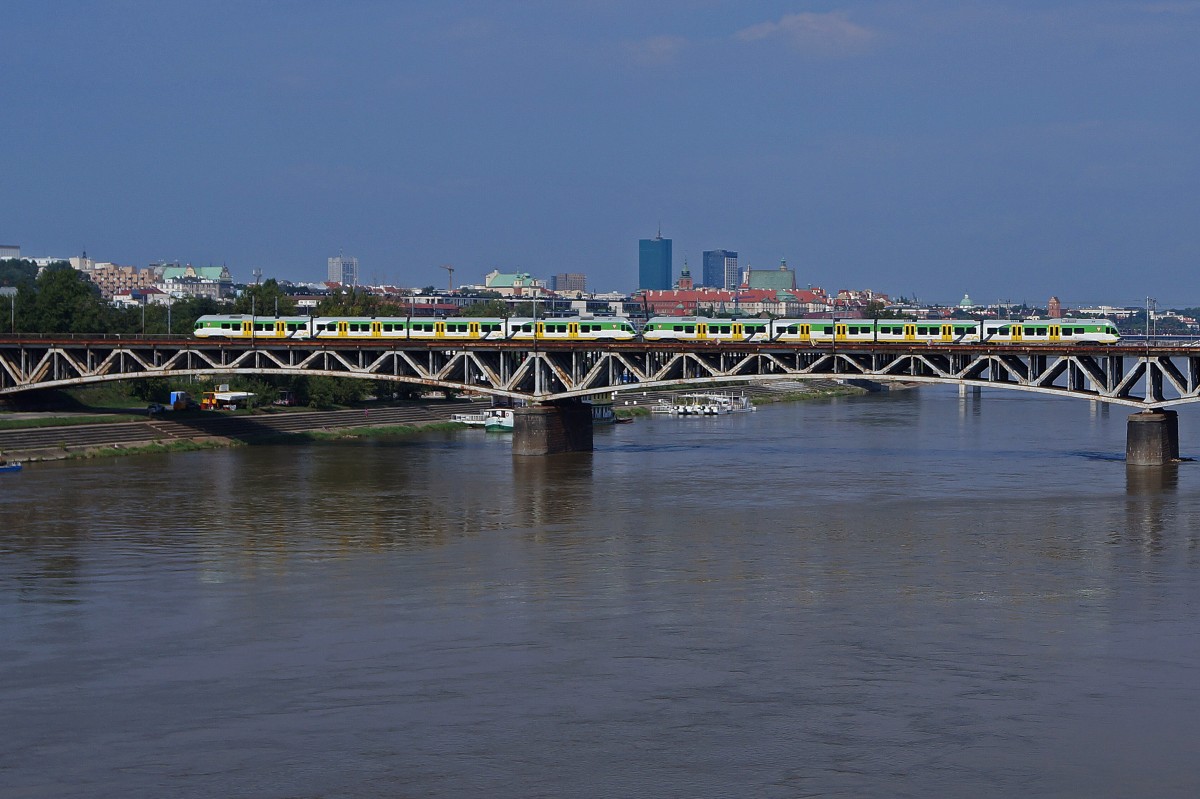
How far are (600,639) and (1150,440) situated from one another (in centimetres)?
5060

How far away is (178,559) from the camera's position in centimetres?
5103

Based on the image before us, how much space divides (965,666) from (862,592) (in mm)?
9392

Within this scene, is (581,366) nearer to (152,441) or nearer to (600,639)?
(152,441)

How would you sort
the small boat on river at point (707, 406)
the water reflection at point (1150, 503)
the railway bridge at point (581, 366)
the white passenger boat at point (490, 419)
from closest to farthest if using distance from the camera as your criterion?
the water reflection at point (1150, 503) < the railway bridge at point (581, 366) < the white passenger boat at point (490, 419) < the small boat on river at point (707, 406)

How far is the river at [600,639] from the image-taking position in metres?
28.3

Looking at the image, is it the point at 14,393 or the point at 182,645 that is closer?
the point at 182,645

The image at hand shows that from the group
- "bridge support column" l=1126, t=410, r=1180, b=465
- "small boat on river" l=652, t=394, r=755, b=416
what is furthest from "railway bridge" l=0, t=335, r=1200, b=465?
"small boat on river" l=652, t=394, r=755, b=416

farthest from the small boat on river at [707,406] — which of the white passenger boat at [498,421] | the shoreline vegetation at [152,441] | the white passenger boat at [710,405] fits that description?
the shoreline vegetation at [152,441]

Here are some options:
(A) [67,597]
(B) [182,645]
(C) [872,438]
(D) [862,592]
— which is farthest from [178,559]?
(C) [872,438]

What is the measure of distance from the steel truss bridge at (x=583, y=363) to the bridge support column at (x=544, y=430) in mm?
1134

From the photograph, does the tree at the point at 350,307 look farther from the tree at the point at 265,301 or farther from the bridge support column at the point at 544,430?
the bridge support column at the point at 544,430

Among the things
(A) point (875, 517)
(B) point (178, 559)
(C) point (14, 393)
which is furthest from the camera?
(C) point (14, 393)

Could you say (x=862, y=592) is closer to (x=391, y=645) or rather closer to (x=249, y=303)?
(x=391, y=645)

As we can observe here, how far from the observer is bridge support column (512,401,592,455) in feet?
292
